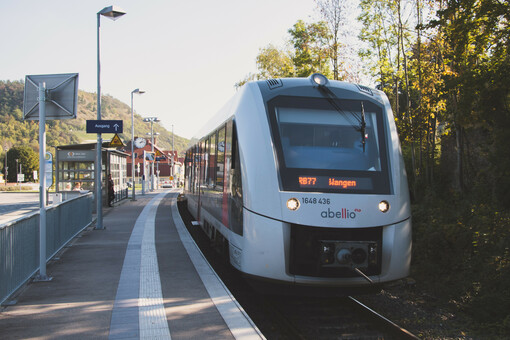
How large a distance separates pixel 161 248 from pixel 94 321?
18.1 ft

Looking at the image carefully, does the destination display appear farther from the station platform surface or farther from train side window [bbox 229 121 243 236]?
the station platform surface

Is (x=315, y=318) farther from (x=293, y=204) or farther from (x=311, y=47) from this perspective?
(x=311, y=47)

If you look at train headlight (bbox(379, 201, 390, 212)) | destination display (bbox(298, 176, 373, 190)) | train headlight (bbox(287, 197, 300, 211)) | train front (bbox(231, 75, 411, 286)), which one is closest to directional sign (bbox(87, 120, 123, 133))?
train front (bbox(231, 75, 411, 286))

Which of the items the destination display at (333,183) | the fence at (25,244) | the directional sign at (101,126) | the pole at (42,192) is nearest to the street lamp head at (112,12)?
the directional sign at (101,126)

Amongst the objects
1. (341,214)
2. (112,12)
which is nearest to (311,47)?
(112,12)

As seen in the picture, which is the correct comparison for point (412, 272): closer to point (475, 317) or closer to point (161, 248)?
point (475, 317)

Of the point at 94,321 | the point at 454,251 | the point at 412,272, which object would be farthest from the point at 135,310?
the point at 454,251

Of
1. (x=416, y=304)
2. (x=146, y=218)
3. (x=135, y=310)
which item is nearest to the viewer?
(x=135, y=310)

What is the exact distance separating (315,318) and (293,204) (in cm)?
154

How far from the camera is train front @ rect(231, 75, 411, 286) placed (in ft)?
20.8

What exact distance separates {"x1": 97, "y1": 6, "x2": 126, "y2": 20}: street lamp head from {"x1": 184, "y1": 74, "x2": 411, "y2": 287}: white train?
34.3ft

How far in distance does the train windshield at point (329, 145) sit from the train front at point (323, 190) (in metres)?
0.01

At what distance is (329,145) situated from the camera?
6992 millimetres

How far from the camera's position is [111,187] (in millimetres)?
24516
